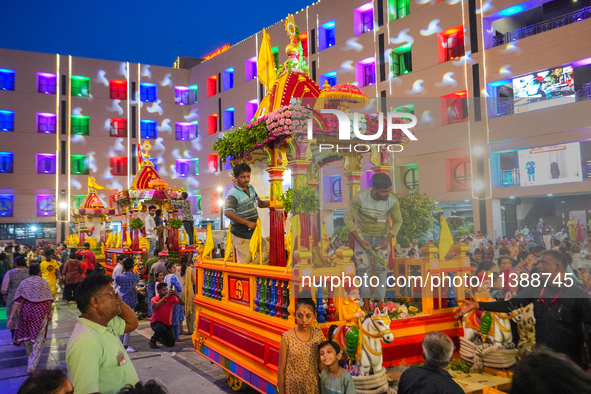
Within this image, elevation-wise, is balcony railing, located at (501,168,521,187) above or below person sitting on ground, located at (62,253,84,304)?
above

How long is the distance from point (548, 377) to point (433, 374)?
1.02 meters

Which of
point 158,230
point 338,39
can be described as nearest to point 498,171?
point 158,230

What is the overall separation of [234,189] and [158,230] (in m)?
9.96

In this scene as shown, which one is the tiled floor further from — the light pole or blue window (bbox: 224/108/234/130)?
blue window (bbox: 224/108/234/130)

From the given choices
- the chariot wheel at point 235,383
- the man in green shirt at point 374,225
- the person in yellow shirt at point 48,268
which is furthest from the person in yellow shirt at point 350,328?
the person in yellow shirt at point 48,268

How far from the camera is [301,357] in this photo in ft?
12.7

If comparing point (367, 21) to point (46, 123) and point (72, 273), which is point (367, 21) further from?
point (46, 123)

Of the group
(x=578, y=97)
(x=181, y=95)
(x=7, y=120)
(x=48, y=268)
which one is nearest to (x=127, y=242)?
(x=48, y=268)

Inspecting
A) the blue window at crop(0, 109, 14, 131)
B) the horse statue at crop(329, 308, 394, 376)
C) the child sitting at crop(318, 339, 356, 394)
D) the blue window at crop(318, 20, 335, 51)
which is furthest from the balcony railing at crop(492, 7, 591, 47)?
the blue window at crop(0, 109, 14, 131)

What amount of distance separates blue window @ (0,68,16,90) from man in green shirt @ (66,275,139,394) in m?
34.5

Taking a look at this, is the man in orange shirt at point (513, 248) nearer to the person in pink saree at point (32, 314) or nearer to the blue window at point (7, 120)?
the person in pink saree at point (32, 314)

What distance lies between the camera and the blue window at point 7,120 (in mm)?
30812

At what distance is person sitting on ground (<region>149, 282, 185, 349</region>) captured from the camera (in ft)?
27.9

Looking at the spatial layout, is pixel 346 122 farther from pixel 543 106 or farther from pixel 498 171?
pixel 543 106
